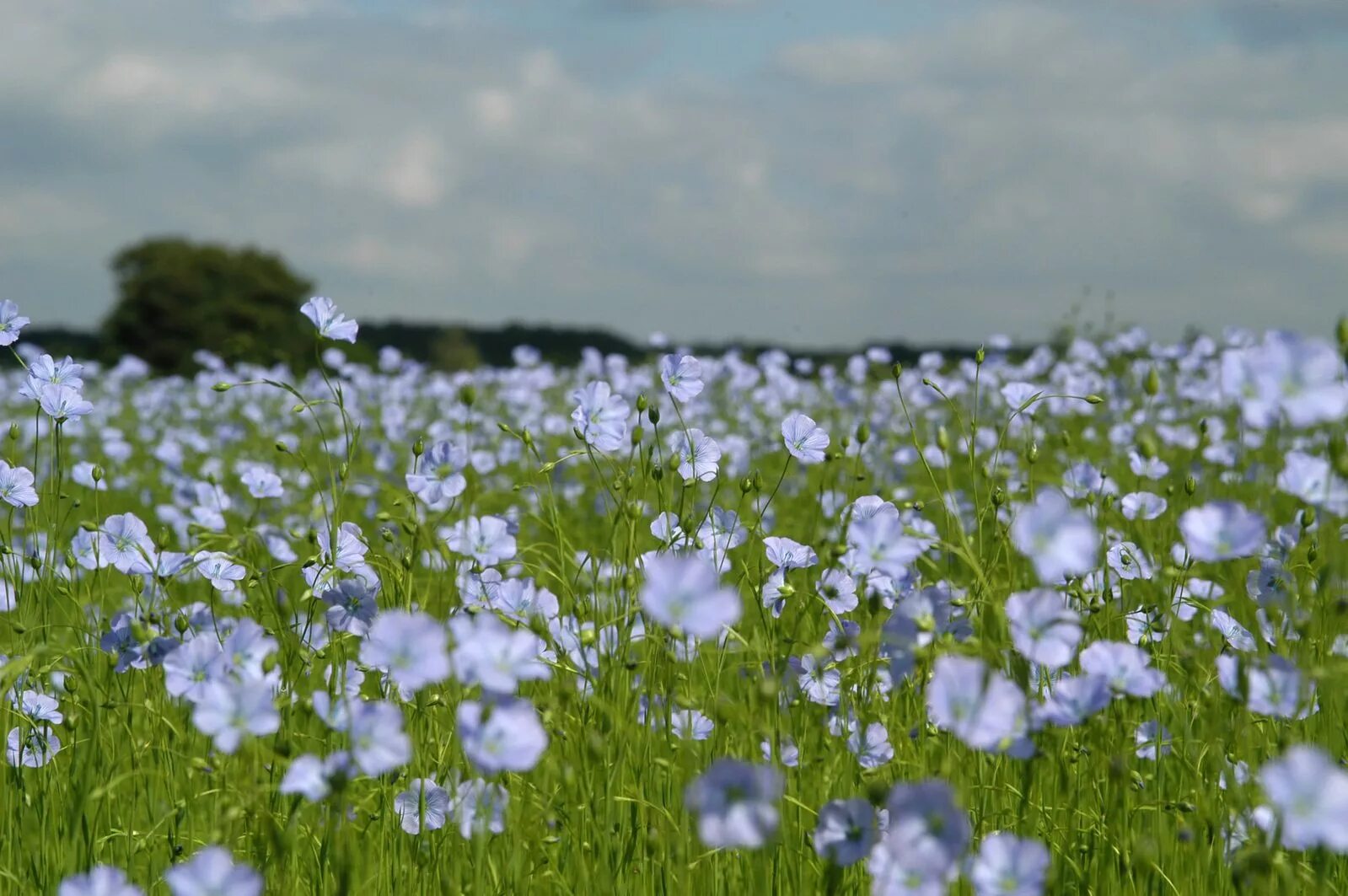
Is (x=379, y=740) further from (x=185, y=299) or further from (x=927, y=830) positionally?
(x=185, y=299)

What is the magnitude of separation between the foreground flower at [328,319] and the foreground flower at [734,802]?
1.51 m

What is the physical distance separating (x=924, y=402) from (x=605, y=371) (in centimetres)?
303

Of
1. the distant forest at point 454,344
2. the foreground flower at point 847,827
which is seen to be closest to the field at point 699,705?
the foreground flower at point 847,827

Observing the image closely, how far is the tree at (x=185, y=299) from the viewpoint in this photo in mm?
23016

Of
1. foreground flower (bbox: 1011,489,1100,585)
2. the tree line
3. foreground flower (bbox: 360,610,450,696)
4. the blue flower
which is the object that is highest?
the tree line

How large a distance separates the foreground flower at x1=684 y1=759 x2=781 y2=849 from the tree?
22.3 metres

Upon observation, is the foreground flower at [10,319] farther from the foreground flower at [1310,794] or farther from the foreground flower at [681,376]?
the foreground flower at [1310,794]

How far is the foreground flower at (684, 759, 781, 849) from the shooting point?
1.32 meters

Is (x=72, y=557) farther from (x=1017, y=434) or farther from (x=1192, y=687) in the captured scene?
(x=1017, y=434)

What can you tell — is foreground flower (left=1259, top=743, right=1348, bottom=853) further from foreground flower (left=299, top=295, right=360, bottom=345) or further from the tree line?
the tree line

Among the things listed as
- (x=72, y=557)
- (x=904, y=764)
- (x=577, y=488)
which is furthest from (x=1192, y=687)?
(x=577, y=488)

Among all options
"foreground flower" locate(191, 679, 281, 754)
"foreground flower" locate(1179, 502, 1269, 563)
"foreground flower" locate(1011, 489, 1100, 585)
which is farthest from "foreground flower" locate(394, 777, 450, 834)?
"foreground flower" locate(1179, 502, 1269, 563)

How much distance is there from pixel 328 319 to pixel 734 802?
1.65 m

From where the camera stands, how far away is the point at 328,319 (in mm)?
2635
